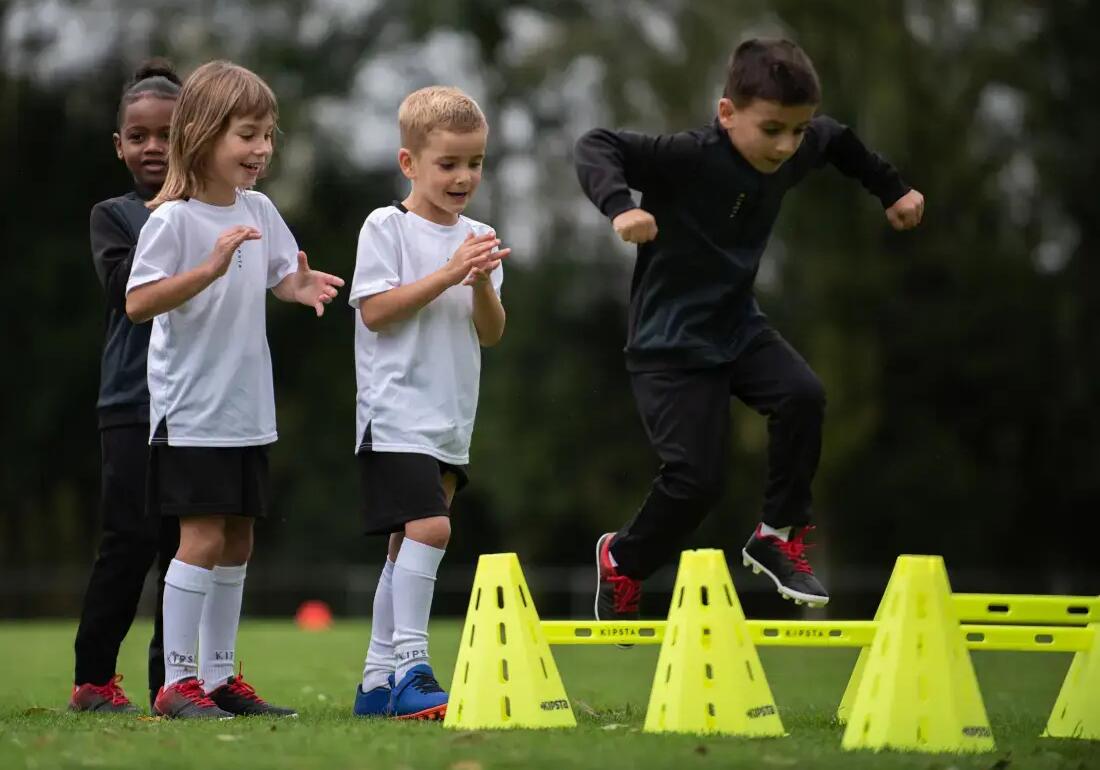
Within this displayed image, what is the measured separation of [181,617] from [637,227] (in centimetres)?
202

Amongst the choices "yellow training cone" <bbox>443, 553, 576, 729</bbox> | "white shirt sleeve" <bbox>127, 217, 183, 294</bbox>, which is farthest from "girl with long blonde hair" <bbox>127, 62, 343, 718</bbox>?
"yellow training cone" <bbox>443, 553, 576, 729</bbox>

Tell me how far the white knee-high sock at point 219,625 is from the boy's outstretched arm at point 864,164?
2.78 metres

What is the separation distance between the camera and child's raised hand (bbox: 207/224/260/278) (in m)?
5.45

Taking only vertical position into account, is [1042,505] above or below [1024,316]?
below

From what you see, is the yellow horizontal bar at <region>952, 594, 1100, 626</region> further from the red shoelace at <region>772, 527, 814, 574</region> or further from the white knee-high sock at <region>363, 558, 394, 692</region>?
the white knee-high sock at <region>363, 558, 394, 692</region>

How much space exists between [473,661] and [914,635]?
135 centimetres

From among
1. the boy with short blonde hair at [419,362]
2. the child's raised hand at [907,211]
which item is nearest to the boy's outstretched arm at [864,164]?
the child's raised hand at [907,211]

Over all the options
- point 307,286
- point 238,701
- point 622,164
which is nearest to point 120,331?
point 307,286

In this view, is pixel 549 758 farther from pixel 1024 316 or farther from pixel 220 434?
pixel 1024 316

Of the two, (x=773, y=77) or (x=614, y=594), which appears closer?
(x=773, y=77)

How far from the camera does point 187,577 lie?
564 centimetres

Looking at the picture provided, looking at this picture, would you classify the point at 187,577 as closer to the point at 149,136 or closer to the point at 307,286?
the point at 307,286

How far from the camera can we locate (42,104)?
2627 cm

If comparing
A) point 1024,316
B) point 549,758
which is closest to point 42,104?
point 1024,316
